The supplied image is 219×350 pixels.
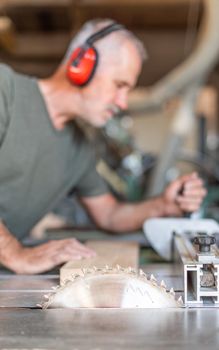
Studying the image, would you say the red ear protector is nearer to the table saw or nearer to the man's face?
the man's face

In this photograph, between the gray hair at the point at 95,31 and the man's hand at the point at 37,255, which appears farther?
the gray hair at the point at 95,31

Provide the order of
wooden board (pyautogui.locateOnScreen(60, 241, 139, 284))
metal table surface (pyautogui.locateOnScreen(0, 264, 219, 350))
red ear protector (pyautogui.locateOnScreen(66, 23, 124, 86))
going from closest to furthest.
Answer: metal table surface (pyautogui.locateOnScreen(0, 264, 219, 350))
wooden board (pyautogui.locateOnScreen(60, 241, 139, 284))
red ear protector (pyautogui.locateOnScreen(66, 23, 124, 86))

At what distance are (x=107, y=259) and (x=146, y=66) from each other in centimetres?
669

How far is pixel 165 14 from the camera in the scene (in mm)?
5469

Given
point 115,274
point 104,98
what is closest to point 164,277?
point 115,274

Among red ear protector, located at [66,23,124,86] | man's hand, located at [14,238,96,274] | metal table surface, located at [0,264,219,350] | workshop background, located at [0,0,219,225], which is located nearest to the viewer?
metal table surface, located at [0,264,219,350]

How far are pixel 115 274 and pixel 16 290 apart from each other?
0.85ft

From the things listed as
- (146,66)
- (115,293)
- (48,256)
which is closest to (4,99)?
(48,256)

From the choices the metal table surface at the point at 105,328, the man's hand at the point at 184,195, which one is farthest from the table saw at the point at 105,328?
the man's hand at the point at 184,195

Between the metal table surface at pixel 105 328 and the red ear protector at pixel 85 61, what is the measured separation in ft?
2.65

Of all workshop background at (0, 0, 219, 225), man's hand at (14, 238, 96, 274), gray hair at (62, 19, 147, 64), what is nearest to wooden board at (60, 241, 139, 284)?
man's hand at (14, 238, 96, 274)

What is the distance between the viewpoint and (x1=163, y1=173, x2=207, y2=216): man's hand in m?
1.63

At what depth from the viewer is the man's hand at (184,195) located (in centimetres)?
163

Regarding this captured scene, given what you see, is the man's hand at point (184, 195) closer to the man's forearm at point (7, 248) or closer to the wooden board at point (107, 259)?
the wooden board at point (107, 259)
